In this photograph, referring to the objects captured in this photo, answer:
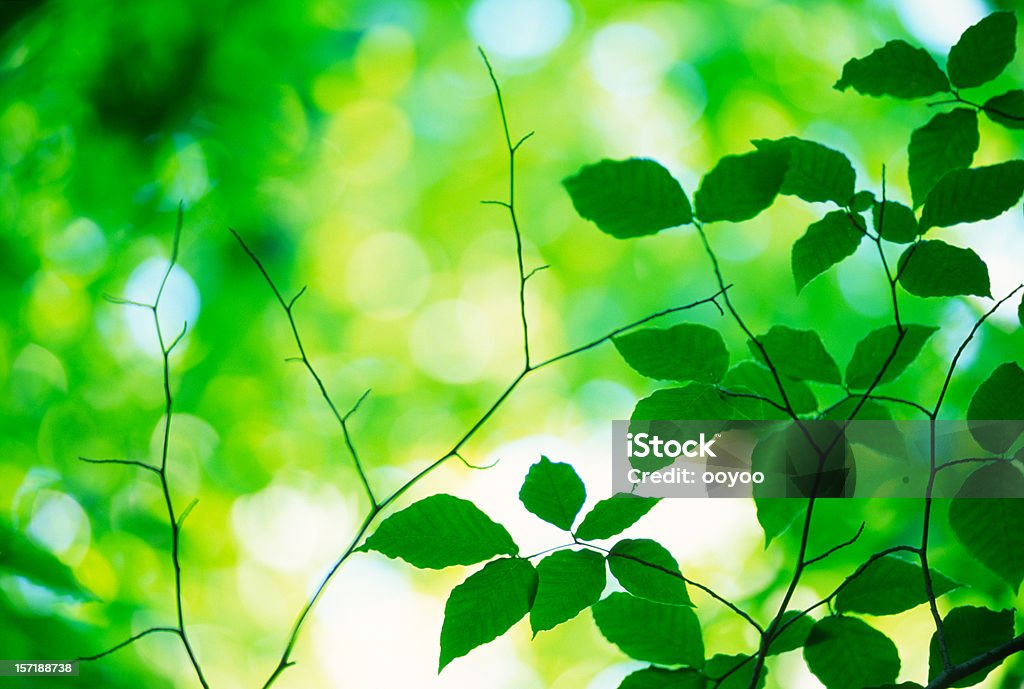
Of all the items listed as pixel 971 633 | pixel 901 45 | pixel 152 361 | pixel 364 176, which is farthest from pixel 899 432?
pixel 364 176

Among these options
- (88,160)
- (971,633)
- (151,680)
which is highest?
(88,160)

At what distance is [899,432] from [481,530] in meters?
0.38

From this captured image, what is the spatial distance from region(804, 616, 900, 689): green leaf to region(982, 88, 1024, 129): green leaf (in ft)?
1.44

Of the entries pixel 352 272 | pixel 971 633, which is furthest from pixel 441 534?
pixel 352 272

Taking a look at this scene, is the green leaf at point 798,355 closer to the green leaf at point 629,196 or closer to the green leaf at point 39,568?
the green leaf at point 629,196

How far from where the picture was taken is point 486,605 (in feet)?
1.54

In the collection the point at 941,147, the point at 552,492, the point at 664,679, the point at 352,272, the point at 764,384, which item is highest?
the point at 352,272

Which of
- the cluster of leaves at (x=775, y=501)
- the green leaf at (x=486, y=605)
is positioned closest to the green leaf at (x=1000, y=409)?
the cluster of leaves at (x=775, y=501)

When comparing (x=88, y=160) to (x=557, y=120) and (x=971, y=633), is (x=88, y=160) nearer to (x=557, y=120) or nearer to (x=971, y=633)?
(x=557, y=120)

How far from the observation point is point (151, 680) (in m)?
1.65

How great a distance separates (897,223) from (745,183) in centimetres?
13

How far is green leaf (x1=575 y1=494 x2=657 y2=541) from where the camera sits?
495 millimetres

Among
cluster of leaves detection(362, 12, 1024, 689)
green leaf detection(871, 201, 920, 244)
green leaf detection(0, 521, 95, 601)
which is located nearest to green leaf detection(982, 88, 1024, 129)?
cluster of leaves detection(362, 12, 1024, 689)

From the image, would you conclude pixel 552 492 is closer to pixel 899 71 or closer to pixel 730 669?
pixel 730 669
